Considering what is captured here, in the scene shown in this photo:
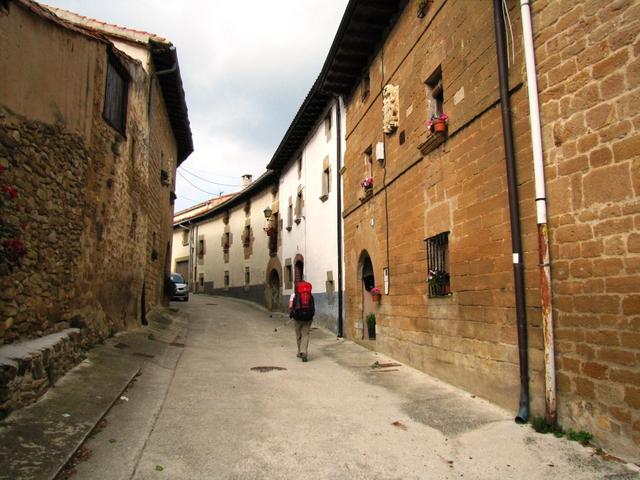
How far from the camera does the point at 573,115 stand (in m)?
4.83

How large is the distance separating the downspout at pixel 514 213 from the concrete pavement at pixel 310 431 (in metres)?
0.47

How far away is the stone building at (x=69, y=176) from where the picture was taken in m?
5.54

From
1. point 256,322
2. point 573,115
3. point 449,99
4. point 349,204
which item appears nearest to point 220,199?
point 256,322

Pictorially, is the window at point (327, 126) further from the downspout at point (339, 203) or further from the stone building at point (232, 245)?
the stone building at point (232, 245)

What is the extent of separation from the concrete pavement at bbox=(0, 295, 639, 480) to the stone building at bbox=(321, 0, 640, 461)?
1.68ft

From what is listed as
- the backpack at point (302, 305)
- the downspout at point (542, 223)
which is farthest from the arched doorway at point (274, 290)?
the downspout at point (542, 223)

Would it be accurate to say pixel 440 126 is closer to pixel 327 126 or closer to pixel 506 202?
pixel 506 202

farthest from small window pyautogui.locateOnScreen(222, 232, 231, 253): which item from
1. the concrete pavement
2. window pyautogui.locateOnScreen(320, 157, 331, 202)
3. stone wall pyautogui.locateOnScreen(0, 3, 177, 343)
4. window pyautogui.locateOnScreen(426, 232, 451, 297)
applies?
window pyautogui.locateOnScreen(426, 232, 451, 297)

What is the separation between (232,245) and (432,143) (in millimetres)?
23620

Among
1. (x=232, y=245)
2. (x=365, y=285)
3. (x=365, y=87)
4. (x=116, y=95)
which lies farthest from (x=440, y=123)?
(x=232, y=245)

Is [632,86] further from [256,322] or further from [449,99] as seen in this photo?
[256,322]

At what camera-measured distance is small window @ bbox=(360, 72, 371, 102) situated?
11913mm

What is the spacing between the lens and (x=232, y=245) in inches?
1193

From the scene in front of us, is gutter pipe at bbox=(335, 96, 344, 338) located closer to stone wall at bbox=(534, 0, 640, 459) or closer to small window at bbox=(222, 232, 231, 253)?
stone wall at bbox=(534, 0, 640, 459)
